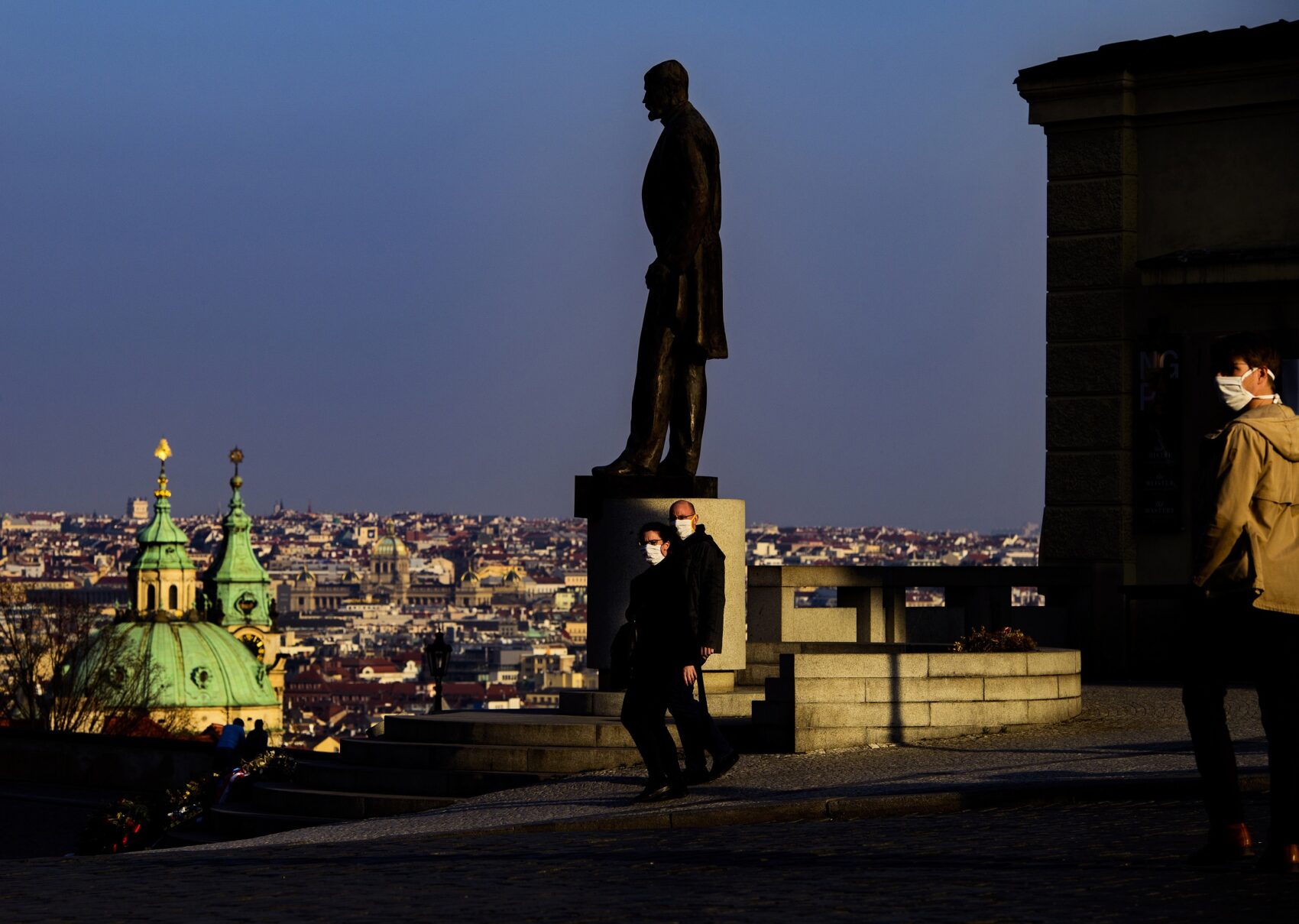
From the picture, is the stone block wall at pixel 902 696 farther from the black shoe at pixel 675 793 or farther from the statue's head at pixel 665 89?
the statue's head at pixel 665 89

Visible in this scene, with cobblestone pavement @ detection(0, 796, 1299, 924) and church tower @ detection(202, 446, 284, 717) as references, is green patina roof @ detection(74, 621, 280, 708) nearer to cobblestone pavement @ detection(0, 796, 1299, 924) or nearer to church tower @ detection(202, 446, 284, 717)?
church tower @ detection(202, 446, 284, 717)

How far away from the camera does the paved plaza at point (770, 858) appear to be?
26.6 feet

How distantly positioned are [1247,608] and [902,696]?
6258mm

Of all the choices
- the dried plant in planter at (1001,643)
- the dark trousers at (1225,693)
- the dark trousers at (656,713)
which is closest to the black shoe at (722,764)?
the dark trousers at (656,713)

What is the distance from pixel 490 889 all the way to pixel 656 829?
2.47m

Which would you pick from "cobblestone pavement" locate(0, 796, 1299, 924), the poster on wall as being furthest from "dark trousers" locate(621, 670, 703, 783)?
the poster on wall

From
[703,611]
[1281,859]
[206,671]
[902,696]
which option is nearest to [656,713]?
[703,611]

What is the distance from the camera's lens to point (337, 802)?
14906 mm

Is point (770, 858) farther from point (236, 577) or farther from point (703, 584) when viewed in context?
point (236, 577)

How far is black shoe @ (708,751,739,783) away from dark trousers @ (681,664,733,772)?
0.02 meters

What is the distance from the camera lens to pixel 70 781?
A: 920 inches

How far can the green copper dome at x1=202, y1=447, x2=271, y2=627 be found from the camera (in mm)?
153375

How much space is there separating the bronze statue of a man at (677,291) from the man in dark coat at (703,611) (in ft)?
11.9

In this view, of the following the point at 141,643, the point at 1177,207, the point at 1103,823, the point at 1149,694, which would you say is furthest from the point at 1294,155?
the point at 141,643
